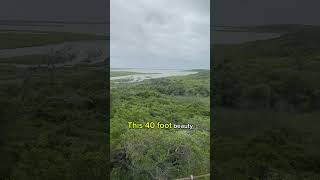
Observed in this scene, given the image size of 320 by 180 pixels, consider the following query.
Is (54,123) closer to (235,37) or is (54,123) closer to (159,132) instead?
(159,132)

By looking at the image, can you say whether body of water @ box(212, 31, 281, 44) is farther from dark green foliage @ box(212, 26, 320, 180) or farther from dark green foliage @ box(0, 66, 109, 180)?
dark green foliage @ box(0, 66, 109, 180)

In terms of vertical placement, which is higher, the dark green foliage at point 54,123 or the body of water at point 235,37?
the body of water at point 235,37

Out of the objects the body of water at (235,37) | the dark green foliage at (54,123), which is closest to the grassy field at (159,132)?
the dark green foliage at (54,123)

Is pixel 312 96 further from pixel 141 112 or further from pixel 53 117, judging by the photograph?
pixel 53 117


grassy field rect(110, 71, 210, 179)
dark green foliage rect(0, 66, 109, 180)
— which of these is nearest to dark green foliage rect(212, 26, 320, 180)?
grassy field rect(110, 71, 210, 179)

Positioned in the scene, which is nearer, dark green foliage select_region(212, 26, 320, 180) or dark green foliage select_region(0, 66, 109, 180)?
dark green foliage select_region(212, 26, 320, 180)

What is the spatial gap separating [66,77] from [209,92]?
4.27 feet

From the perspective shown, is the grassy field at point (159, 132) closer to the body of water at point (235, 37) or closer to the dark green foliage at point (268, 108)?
the dark green foliage at point (268, 108)

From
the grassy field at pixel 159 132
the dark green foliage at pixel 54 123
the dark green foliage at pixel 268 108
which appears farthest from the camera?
the dark green foliage at pixel 54 123

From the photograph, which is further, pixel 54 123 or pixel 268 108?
pixel 54 123

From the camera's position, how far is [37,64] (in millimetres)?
4105

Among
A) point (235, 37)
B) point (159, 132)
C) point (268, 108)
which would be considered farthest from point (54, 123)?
point (268, 108)

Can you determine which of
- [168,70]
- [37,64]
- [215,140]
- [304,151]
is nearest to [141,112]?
[168,70]

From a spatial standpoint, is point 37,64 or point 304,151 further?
point 37,64
